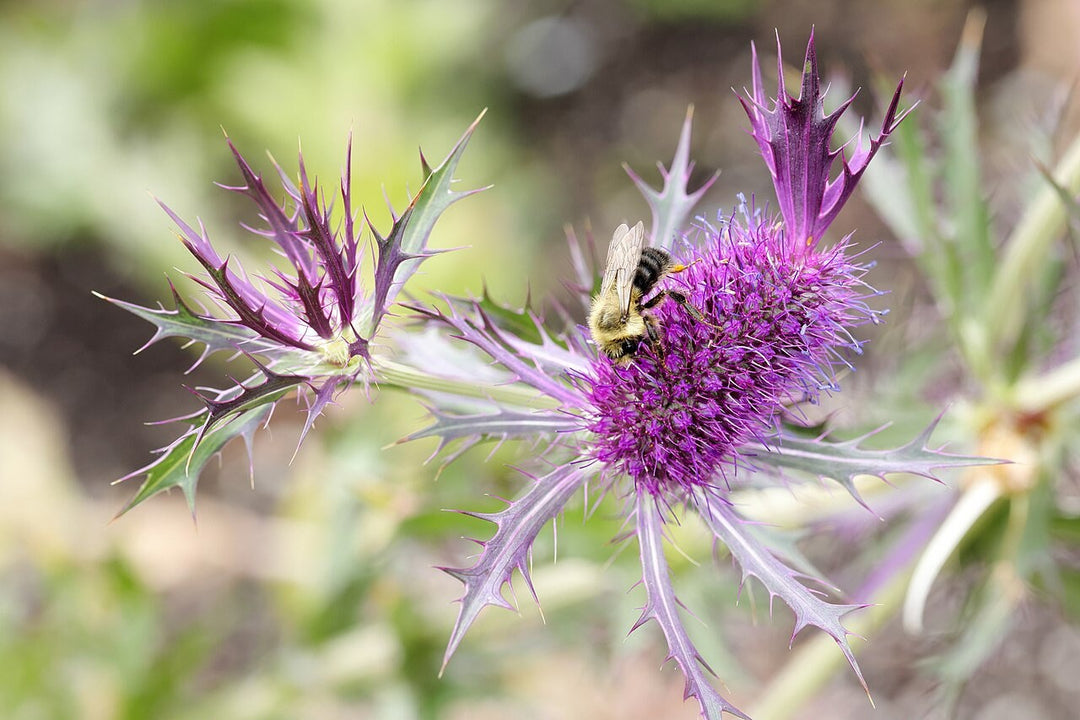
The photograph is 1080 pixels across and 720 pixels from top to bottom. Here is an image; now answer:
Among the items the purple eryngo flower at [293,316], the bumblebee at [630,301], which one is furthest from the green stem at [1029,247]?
the purple eryngo flower at [293,316]

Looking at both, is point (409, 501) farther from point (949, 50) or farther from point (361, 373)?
point (949, 50)

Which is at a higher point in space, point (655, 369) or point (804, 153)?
point (804, 153)

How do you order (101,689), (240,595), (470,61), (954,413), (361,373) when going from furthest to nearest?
(470,61) → (240,595) → (101,689) → (954,413) → (361,373)

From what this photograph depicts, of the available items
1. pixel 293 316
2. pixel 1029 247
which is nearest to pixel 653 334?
pixel 293 316

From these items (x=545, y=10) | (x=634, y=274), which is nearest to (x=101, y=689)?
(x=634, y=274)

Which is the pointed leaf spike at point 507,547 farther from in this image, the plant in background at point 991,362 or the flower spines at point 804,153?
the plant in background at point 991,362

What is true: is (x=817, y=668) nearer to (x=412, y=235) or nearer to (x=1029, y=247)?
(x=1029, y=247)

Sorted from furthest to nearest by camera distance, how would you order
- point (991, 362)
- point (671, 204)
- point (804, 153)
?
1. point (991, 362)
2. point (671, 204)
3. point (804, 153)

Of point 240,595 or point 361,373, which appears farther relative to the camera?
point 240,595
